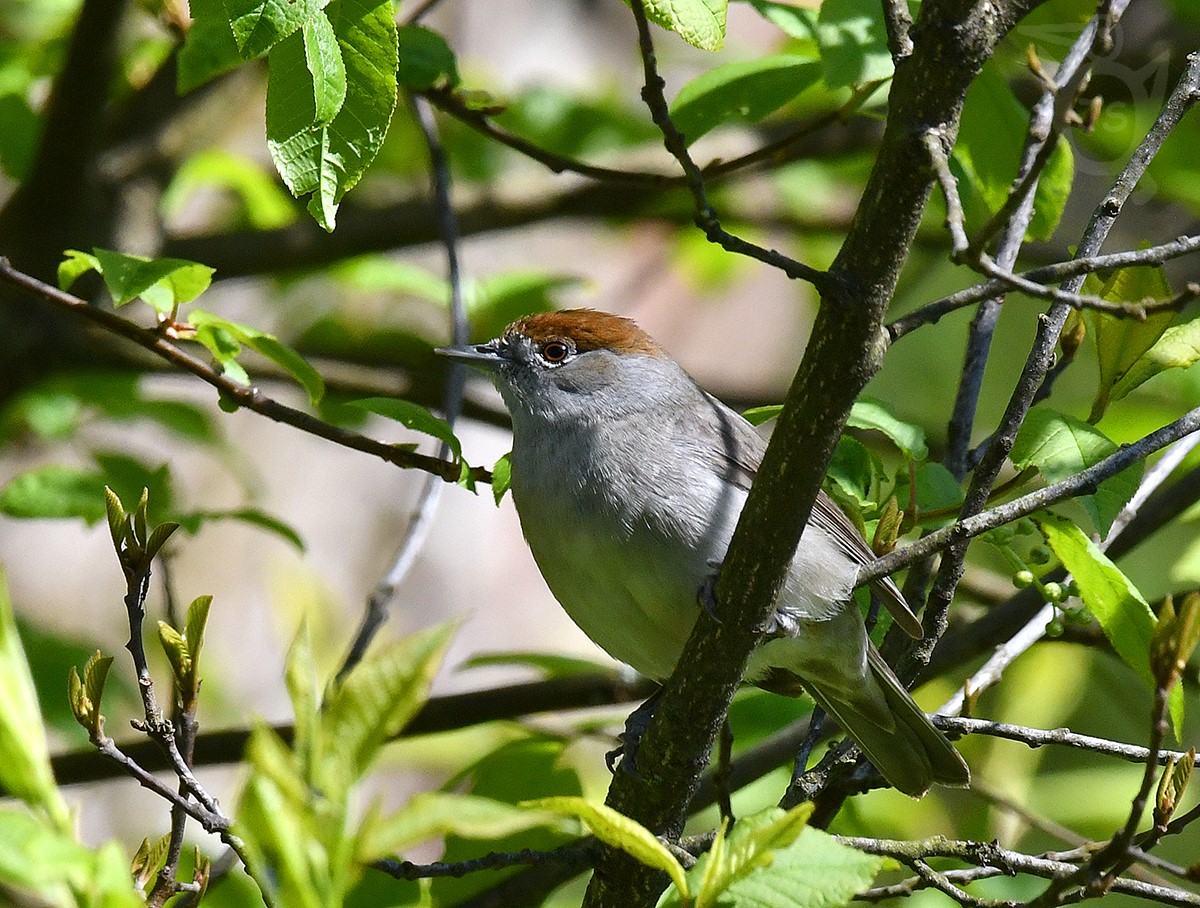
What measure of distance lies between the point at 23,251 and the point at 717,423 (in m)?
2.42

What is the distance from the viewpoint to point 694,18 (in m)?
2.32

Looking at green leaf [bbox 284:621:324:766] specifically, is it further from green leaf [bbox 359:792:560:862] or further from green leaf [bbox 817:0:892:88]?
green leaf [bbox 817:0:892:88]

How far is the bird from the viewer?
3.23 meters

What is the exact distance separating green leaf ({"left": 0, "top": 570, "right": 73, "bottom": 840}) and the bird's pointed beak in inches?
94.4

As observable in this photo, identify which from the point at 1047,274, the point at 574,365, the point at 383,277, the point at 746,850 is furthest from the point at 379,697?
the point at 383,277

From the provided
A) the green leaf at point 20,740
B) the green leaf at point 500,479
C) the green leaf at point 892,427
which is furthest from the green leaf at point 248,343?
the green leaf at point 20,740

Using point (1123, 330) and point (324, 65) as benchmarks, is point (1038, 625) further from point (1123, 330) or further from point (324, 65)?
point (324, 65)

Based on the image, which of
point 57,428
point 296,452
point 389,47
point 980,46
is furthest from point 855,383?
point 296,452

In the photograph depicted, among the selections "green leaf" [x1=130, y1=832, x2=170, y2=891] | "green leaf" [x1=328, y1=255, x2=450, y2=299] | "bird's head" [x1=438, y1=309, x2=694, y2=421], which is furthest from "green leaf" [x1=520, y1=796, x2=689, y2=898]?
"green leaf" [x1=328, y1=255, x2=450, y2=299]

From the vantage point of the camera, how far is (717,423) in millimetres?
3666

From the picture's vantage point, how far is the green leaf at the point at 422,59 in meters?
3.30

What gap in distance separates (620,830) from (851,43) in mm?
1955

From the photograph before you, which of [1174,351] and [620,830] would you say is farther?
[1174,351]

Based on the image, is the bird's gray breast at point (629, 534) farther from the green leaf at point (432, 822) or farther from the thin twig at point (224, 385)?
the green leaf at point (432, 822)
